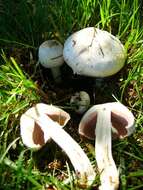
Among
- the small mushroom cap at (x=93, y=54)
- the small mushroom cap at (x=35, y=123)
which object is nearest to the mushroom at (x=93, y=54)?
the small mushroom cap at (x=93, y=54)

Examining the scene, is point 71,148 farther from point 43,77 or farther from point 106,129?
point 43,77

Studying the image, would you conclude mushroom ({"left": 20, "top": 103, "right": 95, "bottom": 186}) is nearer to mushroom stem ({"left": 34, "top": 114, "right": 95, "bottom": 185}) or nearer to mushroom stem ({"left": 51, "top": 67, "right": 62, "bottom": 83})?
mushroom stem ({"left": 34, "top": 114, "right": 95, "bottom": 185})

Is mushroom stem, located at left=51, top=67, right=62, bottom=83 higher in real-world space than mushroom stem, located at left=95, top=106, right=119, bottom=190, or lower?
higher

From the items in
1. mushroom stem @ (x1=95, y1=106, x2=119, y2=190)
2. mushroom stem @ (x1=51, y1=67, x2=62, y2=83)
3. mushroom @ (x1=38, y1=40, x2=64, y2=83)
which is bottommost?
mushroom stem @ (x1=95, y1=106, x2=119, y2=190)

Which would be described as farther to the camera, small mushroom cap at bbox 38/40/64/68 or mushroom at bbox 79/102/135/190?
small mushroom cap at bbox 38/40/64/68

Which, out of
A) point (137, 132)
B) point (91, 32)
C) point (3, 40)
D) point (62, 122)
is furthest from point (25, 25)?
point (137, 132)

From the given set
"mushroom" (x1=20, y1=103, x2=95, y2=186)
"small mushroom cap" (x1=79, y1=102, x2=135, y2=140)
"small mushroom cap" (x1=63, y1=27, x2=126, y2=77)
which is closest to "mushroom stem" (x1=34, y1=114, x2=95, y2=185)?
"mushroom" (x1=20, y1=103, x2=95, y2=186)

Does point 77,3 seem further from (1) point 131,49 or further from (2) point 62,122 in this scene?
(2) point 62,122

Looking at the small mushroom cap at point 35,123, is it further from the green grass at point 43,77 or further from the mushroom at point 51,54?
the mushroom at point 51,54
